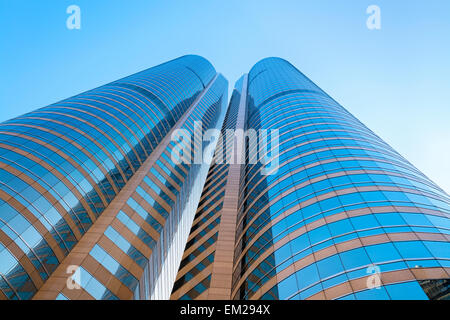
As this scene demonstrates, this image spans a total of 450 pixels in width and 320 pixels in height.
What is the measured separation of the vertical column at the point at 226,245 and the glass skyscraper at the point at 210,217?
0.64 feet

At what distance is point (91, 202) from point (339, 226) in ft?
94.5

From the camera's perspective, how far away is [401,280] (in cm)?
→ 1708

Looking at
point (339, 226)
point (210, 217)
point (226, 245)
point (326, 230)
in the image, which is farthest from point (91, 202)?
point (339, 226)

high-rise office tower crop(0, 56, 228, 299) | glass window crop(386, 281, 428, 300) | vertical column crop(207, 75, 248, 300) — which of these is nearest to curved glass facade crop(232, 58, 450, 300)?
glass window crop(386, 281, 428, 300)

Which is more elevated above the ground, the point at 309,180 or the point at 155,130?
the point at 155,130

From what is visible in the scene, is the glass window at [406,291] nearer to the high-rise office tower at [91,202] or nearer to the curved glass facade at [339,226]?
the curved glass facade at [339,226]

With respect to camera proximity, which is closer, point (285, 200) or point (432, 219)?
point (432, 219)

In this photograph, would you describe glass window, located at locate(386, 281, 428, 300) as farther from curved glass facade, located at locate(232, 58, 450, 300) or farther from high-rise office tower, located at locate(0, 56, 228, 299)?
high-rise office tower, located at locate(0, 56, 228, 299)

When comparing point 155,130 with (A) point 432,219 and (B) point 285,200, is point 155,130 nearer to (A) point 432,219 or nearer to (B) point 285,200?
(B) point 285,200

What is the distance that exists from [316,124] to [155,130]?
33920mm

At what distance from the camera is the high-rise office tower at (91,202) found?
2439 cm

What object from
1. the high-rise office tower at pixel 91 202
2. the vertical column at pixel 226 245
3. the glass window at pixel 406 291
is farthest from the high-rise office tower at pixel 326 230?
the high-rise office tower at pixel 91 202

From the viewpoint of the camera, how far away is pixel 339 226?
23344 millimetres
